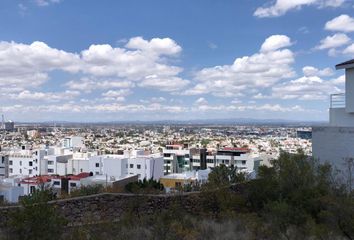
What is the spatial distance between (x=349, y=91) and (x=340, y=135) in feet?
4.69

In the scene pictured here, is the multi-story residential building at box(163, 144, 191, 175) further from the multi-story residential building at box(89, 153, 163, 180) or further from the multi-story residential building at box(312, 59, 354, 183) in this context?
the multi-story residential building at box(312, 59, 354, 183)

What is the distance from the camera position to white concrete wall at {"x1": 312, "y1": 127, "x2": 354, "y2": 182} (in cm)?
1163

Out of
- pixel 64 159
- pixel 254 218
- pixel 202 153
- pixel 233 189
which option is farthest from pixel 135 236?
pixel 202 153

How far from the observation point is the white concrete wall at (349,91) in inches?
476

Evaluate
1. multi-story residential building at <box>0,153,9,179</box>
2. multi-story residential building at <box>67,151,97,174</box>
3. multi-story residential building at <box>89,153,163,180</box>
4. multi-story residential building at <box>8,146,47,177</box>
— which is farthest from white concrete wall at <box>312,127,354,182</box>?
multi-story residential building at <box>0,153,9,179</box>

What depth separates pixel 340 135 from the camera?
11836 mm

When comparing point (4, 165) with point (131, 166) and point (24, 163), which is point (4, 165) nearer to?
point (24, 163)

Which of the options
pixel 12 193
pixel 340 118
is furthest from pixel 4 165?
pixel 340 118

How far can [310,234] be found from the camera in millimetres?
5906

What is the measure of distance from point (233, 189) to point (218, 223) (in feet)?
7.27

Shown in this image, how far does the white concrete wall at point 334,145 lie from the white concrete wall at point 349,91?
81cm

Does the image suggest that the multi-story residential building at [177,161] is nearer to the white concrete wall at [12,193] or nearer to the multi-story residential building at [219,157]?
the multi-story residential building at [219,157]

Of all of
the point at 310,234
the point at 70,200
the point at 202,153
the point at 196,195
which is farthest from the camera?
the point at 202,153

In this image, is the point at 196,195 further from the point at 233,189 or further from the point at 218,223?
the point at 218,223
